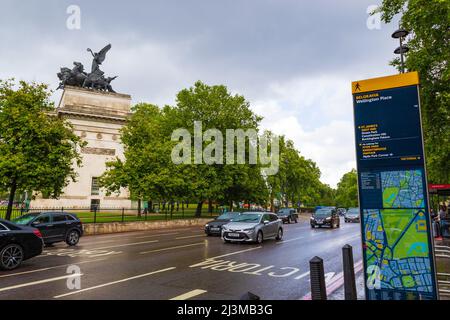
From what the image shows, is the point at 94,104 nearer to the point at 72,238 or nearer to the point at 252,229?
the point at 72,238

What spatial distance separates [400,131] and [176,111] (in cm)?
3443

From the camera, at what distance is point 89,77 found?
44562 mm

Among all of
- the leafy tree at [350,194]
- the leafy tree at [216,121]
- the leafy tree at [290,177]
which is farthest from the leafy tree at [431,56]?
the leafy tree at [350,194]

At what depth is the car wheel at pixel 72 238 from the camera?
15.8 metres

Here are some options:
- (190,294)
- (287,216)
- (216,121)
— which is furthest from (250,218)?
(287,216)

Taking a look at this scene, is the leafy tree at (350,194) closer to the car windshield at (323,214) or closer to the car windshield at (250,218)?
the car windshield at (323,214)

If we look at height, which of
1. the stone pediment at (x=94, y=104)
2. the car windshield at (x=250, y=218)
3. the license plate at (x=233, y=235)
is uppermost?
the stone pediment at (x=94, y=104)

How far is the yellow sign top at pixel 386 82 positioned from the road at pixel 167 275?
440 cm

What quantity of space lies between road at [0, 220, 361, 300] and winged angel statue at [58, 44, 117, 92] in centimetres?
3617

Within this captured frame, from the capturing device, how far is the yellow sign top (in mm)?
5500

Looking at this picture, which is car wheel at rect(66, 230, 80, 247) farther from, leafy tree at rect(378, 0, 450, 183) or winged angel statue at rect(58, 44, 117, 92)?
winged angel statue at rect(58, 44, 117, 92)

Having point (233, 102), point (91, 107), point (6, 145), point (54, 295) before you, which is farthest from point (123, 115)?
point (54, 295)

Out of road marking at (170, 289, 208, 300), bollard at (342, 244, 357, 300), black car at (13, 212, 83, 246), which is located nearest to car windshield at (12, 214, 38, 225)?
black car at (13, 212, 83, 246)
